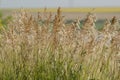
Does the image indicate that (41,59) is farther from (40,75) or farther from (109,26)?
(109,26)

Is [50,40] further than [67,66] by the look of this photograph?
Yes

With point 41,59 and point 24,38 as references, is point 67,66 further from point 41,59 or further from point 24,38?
point 24,38

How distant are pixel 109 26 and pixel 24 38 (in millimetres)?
1058

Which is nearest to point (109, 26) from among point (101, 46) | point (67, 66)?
point (101, 46)

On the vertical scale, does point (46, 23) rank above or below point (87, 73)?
above

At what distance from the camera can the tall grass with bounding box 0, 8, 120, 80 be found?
203 inches

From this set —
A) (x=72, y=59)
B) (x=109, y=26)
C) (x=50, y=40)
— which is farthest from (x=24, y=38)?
(x=109, y=26)

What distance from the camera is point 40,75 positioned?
16.8 ft

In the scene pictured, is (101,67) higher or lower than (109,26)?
lower

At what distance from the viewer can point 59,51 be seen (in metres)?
5.37

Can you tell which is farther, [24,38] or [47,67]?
[24,38]

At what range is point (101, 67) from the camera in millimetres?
5359

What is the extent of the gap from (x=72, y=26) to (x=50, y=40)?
1.13 ft

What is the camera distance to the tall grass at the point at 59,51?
16.9 feet
